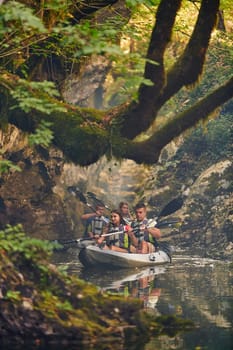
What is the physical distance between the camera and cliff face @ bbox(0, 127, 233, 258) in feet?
72.4

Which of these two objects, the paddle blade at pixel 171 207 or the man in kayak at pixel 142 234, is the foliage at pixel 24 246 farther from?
the paddle blade at pixel 171 207

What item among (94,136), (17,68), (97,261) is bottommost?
(97,261)

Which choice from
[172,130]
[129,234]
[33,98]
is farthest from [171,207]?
[33,98]

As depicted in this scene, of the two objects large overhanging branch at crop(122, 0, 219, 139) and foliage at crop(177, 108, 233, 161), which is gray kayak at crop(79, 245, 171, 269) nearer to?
large overhanging branch at crop(122, 0, 219, 139)

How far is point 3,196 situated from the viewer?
21891 mm

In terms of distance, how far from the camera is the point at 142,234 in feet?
65.2

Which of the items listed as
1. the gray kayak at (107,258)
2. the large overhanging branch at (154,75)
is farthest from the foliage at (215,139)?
the large overhanging branch at (154,75)

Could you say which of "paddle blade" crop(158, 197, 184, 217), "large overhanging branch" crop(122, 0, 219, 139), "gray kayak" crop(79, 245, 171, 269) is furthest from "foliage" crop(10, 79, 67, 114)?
"paddle blade" crop(158, 197, 184, 217)

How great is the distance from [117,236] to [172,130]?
484 centimetres

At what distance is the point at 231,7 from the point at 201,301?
7274 millimetres

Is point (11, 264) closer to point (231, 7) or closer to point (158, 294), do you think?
point (158, 294)

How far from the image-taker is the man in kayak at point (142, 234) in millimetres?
19656

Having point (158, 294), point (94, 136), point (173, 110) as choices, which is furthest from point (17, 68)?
point (173, 110)

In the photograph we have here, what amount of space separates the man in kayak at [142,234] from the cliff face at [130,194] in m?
1.41
